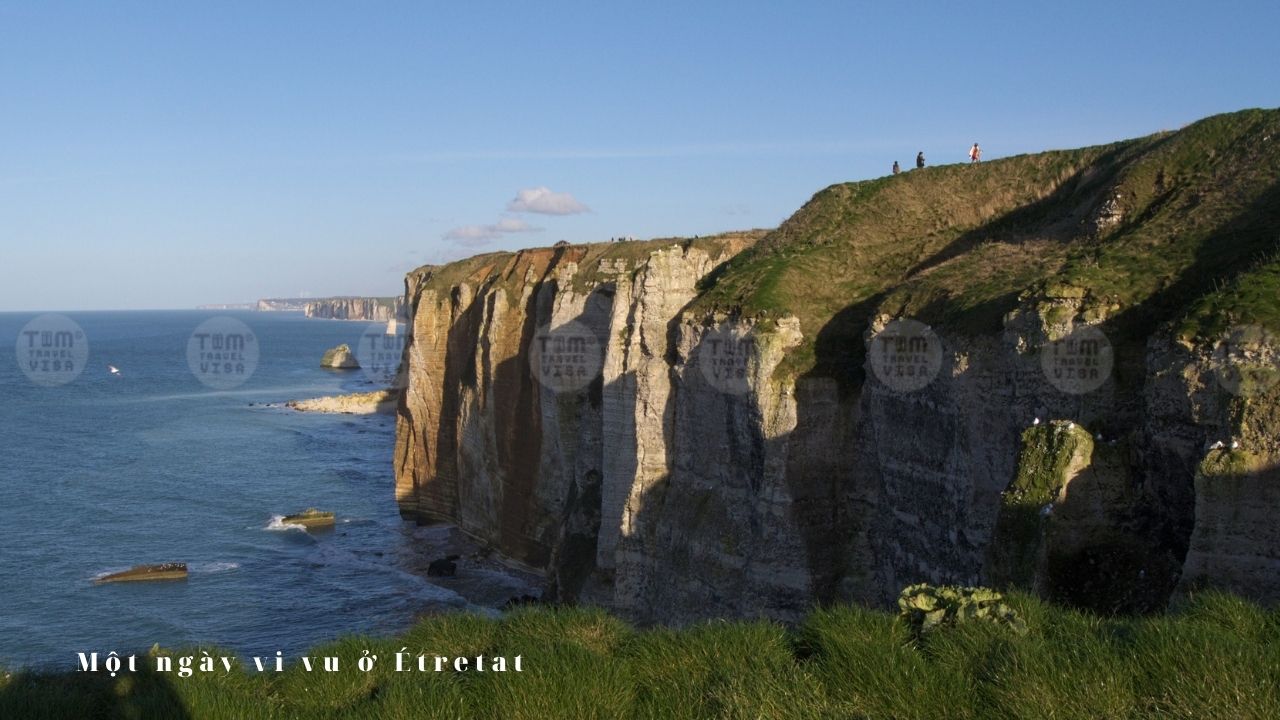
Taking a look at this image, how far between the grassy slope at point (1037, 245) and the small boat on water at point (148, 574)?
26.2 metres

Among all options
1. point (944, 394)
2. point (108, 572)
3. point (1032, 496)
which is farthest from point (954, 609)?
point (108, 572)

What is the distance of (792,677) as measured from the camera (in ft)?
36.0

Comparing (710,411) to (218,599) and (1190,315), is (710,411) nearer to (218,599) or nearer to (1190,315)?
(1190,315)

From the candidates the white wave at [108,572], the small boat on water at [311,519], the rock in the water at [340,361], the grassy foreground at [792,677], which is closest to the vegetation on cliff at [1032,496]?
the grassy foreground at [792,677]

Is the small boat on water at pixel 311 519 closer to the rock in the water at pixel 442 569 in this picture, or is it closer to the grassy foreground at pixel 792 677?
the rock in the water at pixel 442 569

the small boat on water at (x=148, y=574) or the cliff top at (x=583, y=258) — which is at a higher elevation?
the cliff top at (x=583, y=258)

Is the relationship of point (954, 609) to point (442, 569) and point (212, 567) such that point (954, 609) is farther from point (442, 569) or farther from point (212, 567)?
point (212, 567)

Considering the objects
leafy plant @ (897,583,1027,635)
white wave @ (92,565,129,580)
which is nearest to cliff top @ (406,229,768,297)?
white wave @ (92,565,129,580)

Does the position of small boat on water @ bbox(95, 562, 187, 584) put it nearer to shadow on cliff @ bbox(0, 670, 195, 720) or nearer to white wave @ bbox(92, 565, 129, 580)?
white wave @ bbox(92, 565, 129, 580)

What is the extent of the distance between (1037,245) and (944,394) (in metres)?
6.21

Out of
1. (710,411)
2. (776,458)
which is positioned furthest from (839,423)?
(710,411)

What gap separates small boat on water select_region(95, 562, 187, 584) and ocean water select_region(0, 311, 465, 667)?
49cm

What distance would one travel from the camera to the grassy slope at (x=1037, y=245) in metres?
19.9

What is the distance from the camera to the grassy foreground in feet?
33.2
